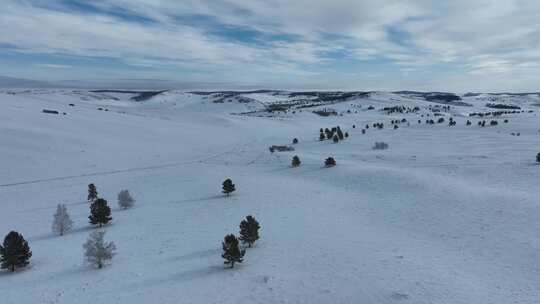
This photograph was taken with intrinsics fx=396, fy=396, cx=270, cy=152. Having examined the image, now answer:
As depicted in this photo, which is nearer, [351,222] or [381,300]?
[381,300]

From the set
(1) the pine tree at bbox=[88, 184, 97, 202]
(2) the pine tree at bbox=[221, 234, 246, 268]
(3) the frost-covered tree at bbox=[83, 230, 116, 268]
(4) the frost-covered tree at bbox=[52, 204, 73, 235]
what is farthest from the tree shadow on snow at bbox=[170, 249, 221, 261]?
(1) the pine tree at bbox=[88, 184, 97, 202]

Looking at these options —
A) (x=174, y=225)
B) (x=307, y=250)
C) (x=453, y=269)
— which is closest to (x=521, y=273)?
(x=453, y=269)

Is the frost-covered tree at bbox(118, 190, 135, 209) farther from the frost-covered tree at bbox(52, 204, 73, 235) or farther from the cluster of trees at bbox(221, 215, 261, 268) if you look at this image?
the cluster of trees at bbox(221, 215, 261, 268)

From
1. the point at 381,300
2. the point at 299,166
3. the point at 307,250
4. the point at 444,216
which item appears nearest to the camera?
the point at 381,300

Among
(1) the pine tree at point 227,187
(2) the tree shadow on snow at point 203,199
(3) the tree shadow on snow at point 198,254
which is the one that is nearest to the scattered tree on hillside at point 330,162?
(1) the pine tree at point 227,187

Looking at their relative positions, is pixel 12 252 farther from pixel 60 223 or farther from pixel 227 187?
pixel 227 187

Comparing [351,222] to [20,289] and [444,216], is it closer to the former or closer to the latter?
[444,216]

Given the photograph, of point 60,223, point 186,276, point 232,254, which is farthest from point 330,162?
point 186,276
